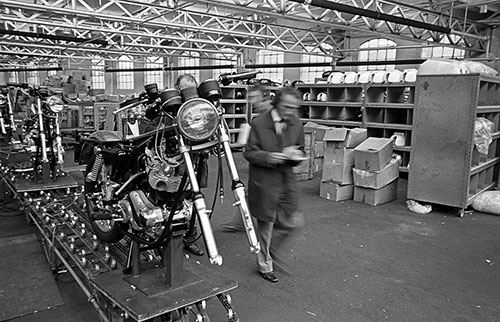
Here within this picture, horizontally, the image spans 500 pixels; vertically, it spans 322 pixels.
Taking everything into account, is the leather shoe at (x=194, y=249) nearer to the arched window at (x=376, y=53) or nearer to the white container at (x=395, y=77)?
the white container at (x=395, y=77)

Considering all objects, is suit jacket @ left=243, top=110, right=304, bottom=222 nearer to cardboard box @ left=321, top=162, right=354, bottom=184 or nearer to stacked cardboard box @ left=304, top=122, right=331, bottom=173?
cardboard box @ left=321, top=162, right=354, bottom=184

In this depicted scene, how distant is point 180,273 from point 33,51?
1626 cm

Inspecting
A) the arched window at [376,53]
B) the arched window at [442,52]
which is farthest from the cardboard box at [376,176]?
the arched window at [376,53]

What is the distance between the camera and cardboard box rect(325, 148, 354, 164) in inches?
223

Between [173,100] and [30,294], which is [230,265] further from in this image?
[173,100]

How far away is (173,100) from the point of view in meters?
1.97

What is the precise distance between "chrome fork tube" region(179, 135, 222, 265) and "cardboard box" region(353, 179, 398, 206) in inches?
164

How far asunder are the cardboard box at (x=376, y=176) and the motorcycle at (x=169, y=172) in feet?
12.0

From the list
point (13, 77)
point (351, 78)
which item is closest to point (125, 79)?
point (13, 77)

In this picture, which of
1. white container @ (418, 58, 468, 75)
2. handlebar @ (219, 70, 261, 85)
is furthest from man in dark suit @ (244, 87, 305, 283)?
white container @ (418, 58, 468, 75)

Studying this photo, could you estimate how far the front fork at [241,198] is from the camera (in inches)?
73.5

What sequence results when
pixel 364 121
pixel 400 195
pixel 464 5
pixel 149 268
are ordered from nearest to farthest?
pixel 149 268
pixel 400 195
pixel 364 121
pixel 464 5

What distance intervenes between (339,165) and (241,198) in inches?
159

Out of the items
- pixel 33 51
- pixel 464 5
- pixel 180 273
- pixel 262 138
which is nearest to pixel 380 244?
pixel 262 138
